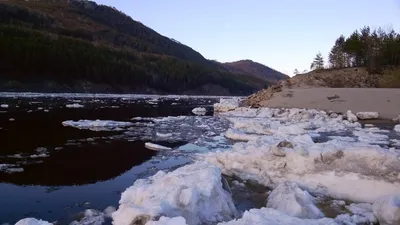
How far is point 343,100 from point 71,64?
58377mm

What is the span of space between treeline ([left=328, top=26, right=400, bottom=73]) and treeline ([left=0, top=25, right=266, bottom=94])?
47219 millimetres

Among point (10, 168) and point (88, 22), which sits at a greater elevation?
point (88, 22)

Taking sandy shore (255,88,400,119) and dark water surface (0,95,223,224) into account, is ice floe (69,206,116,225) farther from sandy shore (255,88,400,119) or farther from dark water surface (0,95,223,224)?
sandy shore (255,88,400,119)

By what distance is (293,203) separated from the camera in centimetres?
479

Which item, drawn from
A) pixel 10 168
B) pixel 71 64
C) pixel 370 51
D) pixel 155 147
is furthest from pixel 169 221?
pixel 71 64

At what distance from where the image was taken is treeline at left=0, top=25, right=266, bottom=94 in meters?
63.4

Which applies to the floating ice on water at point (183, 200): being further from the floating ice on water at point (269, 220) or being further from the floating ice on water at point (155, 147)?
the floating ice on water at point (155, 147)

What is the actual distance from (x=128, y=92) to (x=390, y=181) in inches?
3096

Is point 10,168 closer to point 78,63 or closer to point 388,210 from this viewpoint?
point 388,210

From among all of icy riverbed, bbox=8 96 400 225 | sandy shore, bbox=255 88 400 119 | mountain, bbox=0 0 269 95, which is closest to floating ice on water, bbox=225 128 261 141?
icy riverbed, bbox=8 96 400 225

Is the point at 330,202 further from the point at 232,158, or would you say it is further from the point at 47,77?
the point at 47,77

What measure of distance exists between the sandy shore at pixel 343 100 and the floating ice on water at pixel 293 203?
18736 millimetres

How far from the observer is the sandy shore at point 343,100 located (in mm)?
23227

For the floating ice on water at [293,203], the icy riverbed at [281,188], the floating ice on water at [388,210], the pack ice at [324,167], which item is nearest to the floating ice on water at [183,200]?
the icy riverbed at [281,188]
